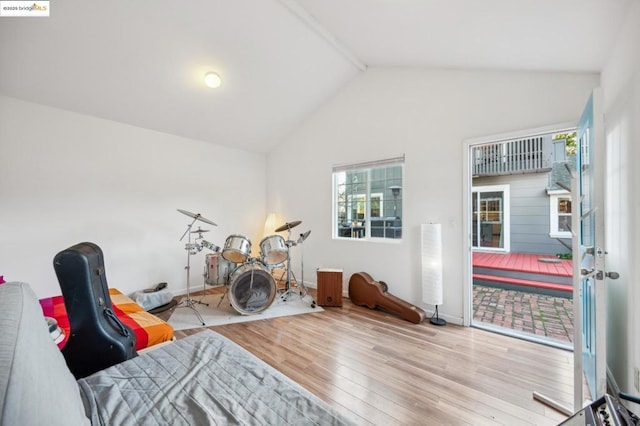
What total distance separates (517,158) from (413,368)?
611cm

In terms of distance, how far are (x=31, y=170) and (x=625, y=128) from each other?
5.39 m

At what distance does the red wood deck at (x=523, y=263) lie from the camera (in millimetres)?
4367

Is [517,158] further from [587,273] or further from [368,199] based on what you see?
[587,273]

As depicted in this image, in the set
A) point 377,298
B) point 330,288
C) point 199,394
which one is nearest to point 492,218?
point 377,298

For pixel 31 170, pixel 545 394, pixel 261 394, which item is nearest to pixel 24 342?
pixel 261 394

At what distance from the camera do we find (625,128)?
153cm

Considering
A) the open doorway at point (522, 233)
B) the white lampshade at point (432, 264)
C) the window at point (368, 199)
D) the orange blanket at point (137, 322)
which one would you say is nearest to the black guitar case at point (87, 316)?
the orange blanket at point (137, 322)

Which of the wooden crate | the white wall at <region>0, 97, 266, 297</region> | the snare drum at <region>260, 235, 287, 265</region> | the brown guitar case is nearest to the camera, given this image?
the white wall at <region>0, 97, 266, 297</region>

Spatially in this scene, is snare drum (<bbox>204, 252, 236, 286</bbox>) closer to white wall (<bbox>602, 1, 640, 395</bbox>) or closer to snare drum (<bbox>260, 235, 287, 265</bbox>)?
snare drum (<bbox>260, 235, 287, 265</bbox>)

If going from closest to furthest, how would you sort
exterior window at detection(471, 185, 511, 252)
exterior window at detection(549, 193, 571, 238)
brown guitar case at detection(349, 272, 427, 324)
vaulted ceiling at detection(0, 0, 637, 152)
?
vaulted ceiling at detection(0, 0, 637, 152)
brown guitar case at detection(349, 272, 427, 324)
exterior window at detection(549, 193, 571, 238)
exterior window at detection(471, 185, 511, 252)

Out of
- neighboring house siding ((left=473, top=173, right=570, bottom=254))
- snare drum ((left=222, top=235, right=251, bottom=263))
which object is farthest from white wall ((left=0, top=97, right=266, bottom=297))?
neighboring house siding ((left=473, top=173, right=570, bottom=254))

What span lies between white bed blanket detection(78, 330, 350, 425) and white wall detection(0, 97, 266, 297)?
294cm

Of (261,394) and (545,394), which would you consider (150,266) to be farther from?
(545,394)

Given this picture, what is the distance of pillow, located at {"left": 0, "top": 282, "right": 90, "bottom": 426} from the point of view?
537 millimetres
